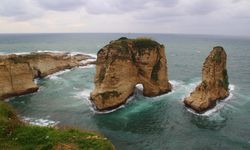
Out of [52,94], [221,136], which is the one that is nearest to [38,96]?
[52,94]

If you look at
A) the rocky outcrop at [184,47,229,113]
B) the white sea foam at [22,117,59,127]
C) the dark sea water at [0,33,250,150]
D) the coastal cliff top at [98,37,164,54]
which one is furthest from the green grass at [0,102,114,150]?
the coastal cliff top at [98,37,164,54]

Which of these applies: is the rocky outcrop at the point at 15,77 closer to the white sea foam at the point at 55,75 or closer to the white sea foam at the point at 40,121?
the white sea foam at the point at 55,75

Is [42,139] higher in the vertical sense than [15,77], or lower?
higher

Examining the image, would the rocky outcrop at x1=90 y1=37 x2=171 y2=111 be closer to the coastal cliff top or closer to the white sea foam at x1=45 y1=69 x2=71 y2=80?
the coastal cliff top

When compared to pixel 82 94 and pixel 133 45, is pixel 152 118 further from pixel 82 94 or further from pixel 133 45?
pixel 82 94

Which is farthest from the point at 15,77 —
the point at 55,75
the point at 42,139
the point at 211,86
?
the point at 42,139
